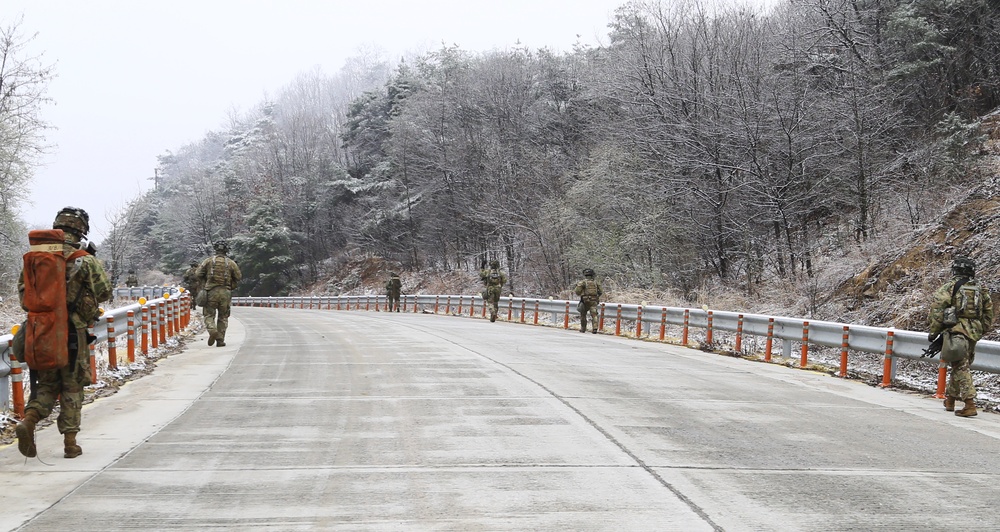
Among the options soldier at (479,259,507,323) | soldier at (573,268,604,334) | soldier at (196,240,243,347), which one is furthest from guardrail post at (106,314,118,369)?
soldier at (479,259,507,323)

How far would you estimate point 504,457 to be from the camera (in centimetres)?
679

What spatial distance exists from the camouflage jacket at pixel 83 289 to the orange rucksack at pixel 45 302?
172 mm

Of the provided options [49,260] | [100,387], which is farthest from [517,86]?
[49,260]

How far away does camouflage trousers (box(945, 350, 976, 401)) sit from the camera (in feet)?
32.6

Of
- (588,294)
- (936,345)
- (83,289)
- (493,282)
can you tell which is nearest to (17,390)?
(83,289)

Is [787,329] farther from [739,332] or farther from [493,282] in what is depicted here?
[493,282]

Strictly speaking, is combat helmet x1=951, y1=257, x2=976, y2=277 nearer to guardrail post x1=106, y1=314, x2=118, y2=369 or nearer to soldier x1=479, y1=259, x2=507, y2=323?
guardrail post x1=106, y1=314, x2=118, y2=369

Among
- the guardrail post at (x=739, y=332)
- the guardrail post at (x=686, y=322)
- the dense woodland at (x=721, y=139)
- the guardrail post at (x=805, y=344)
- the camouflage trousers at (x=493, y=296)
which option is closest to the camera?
the guardrail post at (x=805, y=344)

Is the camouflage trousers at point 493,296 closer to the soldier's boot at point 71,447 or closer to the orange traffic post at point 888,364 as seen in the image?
the orange traffic post at point 888,364

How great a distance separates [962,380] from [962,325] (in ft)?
2.15

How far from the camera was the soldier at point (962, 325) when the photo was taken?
994cm

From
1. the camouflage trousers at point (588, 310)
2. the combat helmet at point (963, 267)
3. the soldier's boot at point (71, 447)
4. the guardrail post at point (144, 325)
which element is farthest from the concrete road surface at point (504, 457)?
the camouflage trousers at point (588, 310)

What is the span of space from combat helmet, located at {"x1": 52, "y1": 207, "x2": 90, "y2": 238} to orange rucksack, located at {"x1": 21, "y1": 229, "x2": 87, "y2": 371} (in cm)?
53

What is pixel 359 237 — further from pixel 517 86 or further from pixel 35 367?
pixel 35 367
